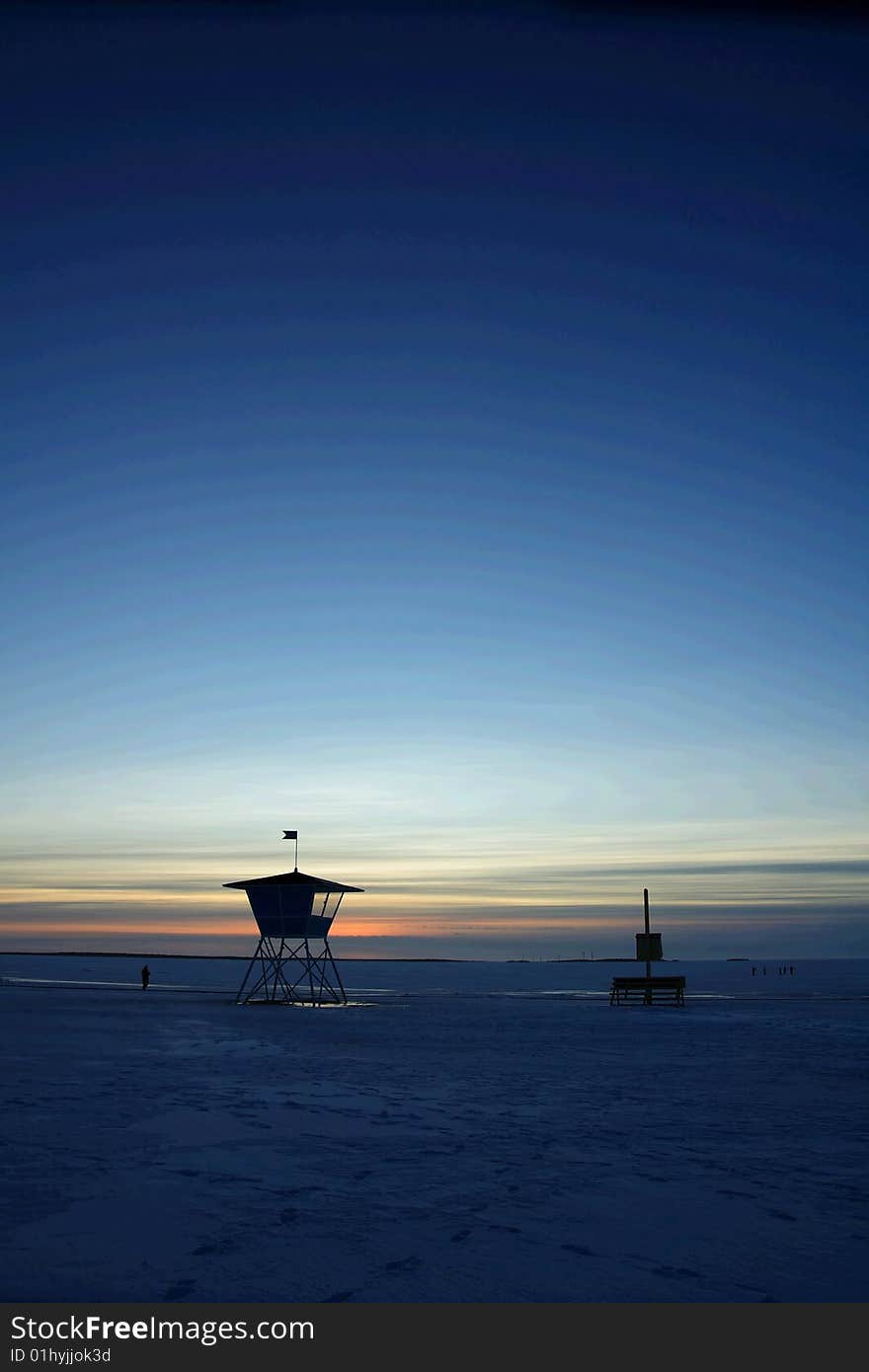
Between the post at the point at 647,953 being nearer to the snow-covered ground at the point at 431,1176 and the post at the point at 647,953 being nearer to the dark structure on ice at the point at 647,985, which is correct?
the dark structure on ice at the point at 647,985

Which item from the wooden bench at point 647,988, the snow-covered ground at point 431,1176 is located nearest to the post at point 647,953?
the wooden bench at point 647,988

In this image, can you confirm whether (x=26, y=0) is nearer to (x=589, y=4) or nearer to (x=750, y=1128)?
(x=589, y=4)

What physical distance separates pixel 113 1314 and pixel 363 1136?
5.75m

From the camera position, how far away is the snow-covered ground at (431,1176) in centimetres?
629

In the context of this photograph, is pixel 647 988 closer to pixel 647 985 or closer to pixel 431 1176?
pixel 647 985

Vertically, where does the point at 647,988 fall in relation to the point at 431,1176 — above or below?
below

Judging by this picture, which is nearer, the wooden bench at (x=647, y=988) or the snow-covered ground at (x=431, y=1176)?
the snow-covered ground at (x=431, y=1176)

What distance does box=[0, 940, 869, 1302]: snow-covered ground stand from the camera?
247 inches

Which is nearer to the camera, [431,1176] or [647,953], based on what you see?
[431,1176]

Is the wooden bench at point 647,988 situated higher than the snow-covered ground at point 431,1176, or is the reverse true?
the snow-covered ground at point 431,1176

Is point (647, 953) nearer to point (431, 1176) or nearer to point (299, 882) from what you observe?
point (299, 882)

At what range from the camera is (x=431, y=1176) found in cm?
908

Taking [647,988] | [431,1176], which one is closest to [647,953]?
[647,988]

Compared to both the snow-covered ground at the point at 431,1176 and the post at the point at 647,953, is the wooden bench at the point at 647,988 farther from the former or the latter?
the snow-covered ground at the point at 431,1176
